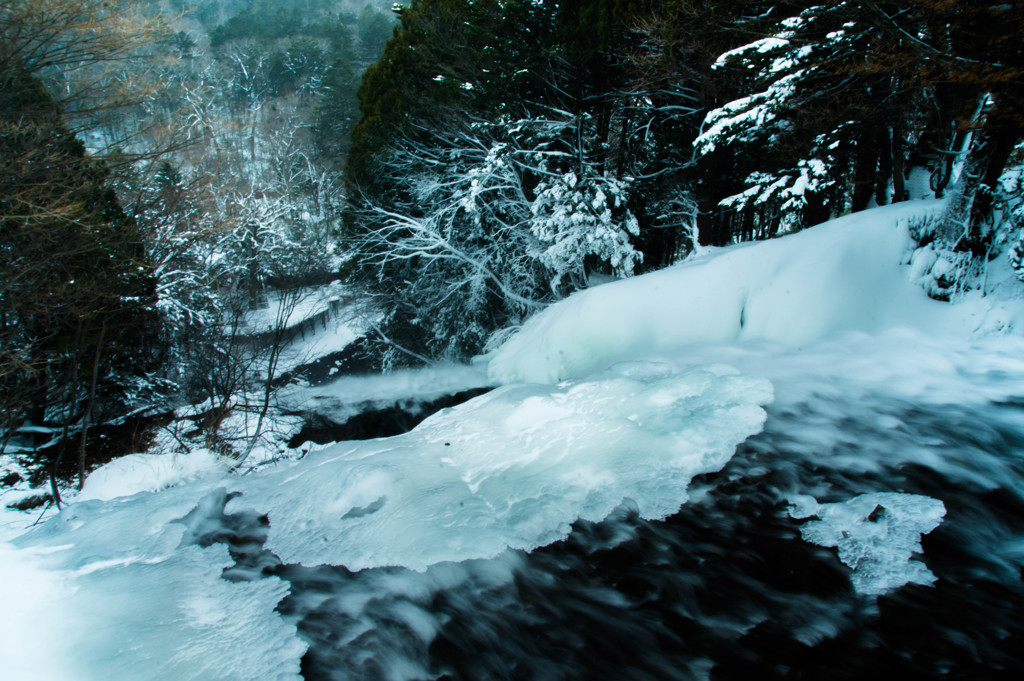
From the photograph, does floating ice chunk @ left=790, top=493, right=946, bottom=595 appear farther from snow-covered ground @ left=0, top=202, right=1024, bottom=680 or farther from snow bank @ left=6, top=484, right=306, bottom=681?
snow bank @ left=6, top=484, right=306, bottom=681

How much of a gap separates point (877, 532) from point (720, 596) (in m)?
1.11

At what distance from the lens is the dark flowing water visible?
244 cm

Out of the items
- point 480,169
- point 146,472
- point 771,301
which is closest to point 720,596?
point 771,301

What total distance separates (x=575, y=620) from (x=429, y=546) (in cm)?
104

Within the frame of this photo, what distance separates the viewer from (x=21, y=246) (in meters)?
7.72

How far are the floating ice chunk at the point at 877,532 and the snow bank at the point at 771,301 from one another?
9.30ft

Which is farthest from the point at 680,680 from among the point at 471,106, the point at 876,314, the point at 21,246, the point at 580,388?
the point at 471,106

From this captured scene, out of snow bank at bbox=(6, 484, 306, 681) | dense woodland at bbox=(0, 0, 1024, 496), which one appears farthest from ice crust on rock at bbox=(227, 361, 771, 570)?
dense woodland at bbox=(0, 0, 1024, 496)

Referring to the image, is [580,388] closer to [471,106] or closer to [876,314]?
[876,314]

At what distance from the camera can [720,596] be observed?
2.83 metres

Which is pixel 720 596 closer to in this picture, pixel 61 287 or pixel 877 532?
pixel 877 532

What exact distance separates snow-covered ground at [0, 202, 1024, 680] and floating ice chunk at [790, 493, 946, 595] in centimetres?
1

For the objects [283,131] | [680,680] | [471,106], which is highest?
[283,131]

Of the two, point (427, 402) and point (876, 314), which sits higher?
point (876, 314)
